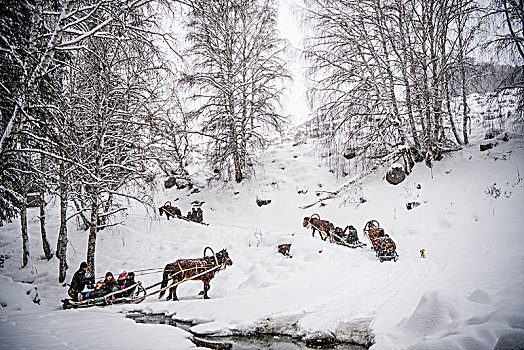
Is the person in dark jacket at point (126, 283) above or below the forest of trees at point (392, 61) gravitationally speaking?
below

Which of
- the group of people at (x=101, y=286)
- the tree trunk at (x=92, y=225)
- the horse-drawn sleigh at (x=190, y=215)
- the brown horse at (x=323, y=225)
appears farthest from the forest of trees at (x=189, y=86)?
the brown horse at (x=323, y=225)

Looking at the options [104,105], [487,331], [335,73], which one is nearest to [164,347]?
[487,331]

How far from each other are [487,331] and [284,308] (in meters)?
2.87

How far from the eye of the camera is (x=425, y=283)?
5152 millimetres

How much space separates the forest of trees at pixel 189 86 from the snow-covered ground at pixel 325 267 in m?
1.59

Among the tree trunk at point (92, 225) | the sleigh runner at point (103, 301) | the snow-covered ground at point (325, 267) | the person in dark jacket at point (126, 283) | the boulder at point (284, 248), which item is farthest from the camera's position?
the boulder at point (284, 248)

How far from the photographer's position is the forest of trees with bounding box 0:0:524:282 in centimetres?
419

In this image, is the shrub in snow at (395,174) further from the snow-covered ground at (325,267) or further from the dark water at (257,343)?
the dark water at (257,343)

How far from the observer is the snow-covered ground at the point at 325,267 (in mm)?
3061

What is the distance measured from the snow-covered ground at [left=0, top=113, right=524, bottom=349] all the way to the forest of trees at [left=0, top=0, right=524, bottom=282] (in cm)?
159

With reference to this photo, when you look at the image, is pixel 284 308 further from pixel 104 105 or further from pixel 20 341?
pixel 104 105

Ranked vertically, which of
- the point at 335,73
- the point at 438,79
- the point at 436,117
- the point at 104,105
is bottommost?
the point at 436,117

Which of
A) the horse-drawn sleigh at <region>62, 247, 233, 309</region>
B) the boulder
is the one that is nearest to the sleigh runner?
the horse-drawn sleigh at <region>62, 247, 233, 309</region>

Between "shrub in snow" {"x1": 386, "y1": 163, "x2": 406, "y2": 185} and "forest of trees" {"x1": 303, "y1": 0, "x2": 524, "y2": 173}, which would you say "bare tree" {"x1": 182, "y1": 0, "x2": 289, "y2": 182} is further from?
"shrub in snow" {"x1": 386, "y1": 163, "x2": 406, "y2": 185}
